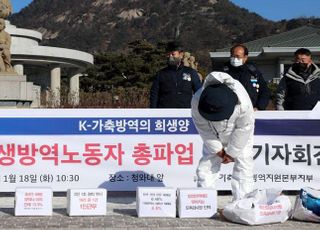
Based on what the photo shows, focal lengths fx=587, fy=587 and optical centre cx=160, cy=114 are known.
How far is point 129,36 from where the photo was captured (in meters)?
117

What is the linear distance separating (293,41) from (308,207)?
1271 inches

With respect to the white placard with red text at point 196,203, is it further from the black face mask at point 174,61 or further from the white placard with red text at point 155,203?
the black face mask at point 174,61

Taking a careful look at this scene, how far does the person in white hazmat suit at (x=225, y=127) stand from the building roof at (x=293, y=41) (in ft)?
98.1

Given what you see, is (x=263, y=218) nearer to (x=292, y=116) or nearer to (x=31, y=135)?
(x=292, y=116)

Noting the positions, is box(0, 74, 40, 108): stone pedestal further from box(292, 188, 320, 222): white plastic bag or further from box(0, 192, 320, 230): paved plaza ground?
box(292, 188, 320, 222): white plastic bag

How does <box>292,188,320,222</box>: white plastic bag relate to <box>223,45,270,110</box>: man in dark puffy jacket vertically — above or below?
below

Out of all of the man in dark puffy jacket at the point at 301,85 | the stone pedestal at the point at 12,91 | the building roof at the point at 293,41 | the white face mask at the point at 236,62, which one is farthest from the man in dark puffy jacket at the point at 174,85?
the building roof at the point at 293,41

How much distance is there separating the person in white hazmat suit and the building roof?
98.1 feet

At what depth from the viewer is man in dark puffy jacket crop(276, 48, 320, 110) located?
25.3ft

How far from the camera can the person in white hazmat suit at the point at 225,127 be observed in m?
6.11

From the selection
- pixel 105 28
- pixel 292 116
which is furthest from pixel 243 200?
pixel 105 28

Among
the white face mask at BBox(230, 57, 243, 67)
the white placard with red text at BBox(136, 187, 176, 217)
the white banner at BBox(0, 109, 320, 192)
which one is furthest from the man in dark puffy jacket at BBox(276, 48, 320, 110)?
the white placard with red text at BBox(136, 187, 176, 217)

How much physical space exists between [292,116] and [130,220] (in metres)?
2.87

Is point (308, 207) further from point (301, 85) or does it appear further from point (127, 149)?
point (127, 149)
